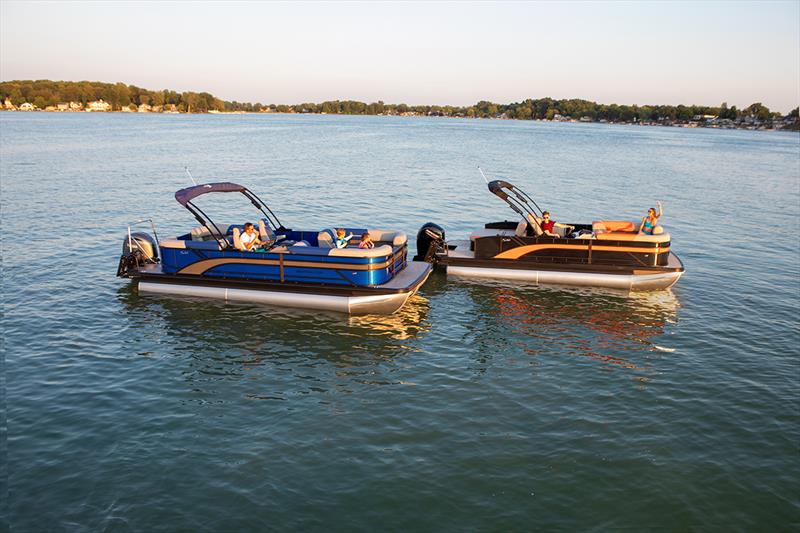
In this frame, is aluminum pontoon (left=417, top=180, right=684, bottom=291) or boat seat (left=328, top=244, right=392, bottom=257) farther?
aluminum pontoon (left=417, top=180, right=684, bottom=291)

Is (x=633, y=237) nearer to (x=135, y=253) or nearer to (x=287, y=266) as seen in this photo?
(x=287, y=266)

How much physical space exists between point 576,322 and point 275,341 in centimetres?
862

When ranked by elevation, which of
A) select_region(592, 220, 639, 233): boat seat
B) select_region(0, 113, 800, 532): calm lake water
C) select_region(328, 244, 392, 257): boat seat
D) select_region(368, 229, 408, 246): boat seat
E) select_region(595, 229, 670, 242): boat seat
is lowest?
select_region(0, 113, 800, 532): calm lake water

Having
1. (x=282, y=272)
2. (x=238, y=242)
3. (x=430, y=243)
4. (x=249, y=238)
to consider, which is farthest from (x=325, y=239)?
(x=430, y=243)

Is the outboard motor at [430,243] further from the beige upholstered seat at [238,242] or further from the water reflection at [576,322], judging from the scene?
the beige upholstered seat at [238,242]

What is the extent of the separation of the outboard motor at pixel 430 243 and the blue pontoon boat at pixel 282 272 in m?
2.30

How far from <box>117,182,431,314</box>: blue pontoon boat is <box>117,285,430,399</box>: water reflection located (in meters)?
0.41

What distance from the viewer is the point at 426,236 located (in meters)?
21.8

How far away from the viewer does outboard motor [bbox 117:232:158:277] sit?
19.2m

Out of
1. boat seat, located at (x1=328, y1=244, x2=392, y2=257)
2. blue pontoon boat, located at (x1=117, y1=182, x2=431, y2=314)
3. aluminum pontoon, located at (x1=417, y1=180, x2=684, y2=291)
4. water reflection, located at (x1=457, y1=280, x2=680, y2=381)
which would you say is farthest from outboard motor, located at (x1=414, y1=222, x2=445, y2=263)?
boat seat, located at (x1=328, y1=244, x2=392, y2=257)

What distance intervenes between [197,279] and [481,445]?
11.1m

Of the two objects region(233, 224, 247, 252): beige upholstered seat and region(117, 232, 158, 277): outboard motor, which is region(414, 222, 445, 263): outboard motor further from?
region(117, 232, 158, 277): outboard motor

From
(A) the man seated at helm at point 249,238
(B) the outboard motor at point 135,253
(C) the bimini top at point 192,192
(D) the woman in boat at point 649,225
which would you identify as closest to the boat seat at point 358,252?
(A) the man seated at helm at point 249,238

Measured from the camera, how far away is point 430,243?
853 inches
